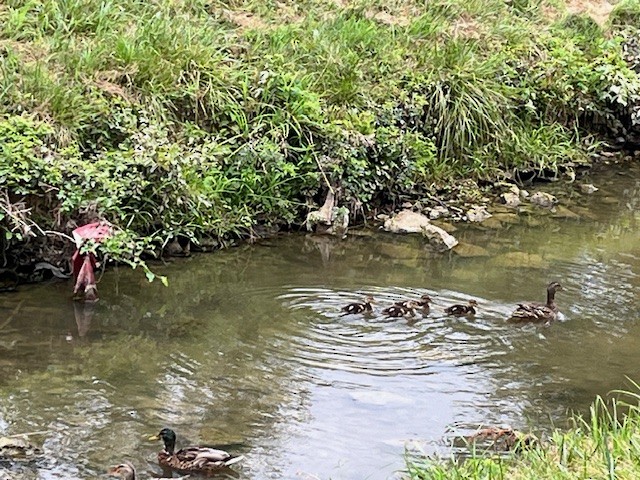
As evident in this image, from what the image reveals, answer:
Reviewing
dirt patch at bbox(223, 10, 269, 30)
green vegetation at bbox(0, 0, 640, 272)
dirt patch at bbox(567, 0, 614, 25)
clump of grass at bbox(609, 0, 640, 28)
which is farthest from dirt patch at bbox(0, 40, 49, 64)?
clump of grass at bbox(609, 0, 640, 28)

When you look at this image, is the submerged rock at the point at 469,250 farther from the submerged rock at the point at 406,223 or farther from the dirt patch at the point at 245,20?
the dirt patch at the point at 245,20

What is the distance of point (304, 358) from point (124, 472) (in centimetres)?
211

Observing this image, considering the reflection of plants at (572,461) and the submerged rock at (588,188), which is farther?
the submerged rock at (588,188)

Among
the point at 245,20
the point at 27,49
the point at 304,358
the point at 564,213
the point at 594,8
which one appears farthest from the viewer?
the point at 594,8

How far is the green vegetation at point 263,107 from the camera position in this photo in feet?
28.9

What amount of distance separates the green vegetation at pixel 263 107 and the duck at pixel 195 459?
9.17ft

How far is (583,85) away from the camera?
45.3ft

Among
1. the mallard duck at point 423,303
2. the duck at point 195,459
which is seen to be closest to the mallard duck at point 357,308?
the mallard duck at point 423,303

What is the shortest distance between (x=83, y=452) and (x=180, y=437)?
565 mm

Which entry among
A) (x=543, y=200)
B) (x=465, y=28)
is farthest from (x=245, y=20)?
(x=543, y=200)

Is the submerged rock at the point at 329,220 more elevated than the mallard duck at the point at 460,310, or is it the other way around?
the submerged rock at the point at 329,220

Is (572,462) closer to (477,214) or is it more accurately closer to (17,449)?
(17,449)

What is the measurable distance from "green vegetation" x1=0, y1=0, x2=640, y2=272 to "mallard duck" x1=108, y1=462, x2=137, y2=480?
2885mm

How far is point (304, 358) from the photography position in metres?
7.07
